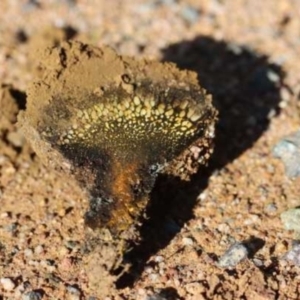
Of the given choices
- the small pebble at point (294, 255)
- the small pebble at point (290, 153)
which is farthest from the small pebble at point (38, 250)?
the small pebble at point (290, 153)

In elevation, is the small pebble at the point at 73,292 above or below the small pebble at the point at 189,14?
below

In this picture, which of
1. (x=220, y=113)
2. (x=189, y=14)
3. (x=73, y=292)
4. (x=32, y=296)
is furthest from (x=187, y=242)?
(x=189, y=14)

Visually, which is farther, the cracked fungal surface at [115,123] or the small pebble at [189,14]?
the small pebble at [189,14]

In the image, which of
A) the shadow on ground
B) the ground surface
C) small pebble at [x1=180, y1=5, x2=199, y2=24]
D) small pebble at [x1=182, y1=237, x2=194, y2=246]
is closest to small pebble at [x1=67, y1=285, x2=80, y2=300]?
the ground surface

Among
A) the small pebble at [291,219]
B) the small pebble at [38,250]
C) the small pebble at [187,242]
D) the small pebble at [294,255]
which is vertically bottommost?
the small pebble at [38,250]

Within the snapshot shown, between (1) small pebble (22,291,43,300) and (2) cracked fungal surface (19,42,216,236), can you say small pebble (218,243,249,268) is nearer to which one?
(2) cracked fungal surface (19,42,216,236)

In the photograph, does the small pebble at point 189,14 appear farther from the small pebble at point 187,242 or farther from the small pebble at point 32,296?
the small pebble at point 32,296

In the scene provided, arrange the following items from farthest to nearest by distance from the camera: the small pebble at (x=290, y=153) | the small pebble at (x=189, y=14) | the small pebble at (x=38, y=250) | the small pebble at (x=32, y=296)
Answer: the small pebble at (x=189, y=14) < the small pebble at (x=290, y=153) < the small pebble at (x=38, y=250) < the small pebble at (x=32, y=296)
